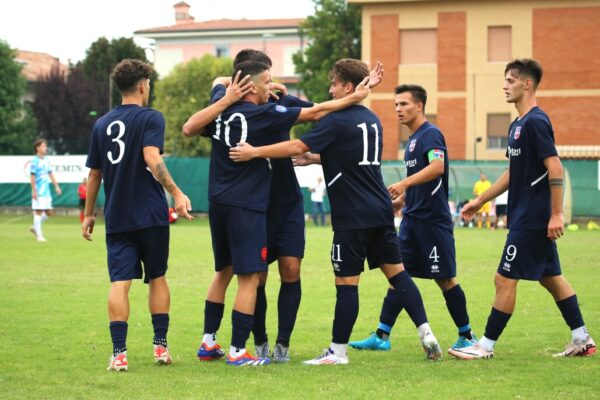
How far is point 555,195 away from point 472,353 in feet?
4.75

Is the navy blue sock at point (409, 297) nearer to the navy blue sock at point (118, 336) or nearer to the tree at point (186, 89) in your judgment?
the navy blue sock at point (118, 336)

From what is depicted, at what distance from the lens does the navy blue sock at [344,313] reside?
8641 millimetres

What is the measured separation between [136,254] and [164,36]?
295ft

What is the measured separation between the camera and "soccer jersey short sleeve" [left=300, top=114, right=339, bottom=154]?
8.54m

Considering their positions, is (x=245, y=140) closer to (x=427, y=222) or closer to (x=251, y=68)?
(x=251, y=68)

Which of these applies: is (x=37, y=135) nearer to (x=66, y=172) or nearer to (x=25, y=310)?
(x=66, y=172)

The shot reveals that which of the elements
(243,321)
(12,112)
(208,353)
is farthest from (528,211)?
(12,112)

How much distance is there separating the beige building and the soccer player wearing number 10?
48301 mm

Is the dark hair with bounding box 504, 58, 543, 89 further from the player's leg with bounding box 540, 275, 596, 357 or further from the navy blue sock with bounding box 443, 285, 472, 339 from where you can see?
the navy blue sock with bounding box 443, 285, 472, 339

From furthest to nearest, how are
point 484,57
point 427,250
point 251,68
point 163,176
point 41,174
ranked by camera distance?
point 484,57 → point 41,174 → point 427,250 → point 251,68 → point 163,176

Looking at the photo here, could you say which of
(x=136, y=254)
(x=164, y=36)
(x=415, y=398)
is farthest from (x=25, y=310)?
(x=164, y=36)

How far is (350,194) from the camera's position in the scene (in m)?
8.70

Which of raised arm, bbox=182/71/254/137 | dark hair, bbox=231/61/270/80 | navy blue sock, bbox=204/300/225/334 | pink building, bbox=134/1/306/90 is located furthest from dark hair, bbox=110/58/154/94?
pink building, bbox=134/1/306/90

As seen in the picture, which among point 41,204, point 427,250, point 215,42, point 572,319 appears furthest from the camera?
point 215,42
